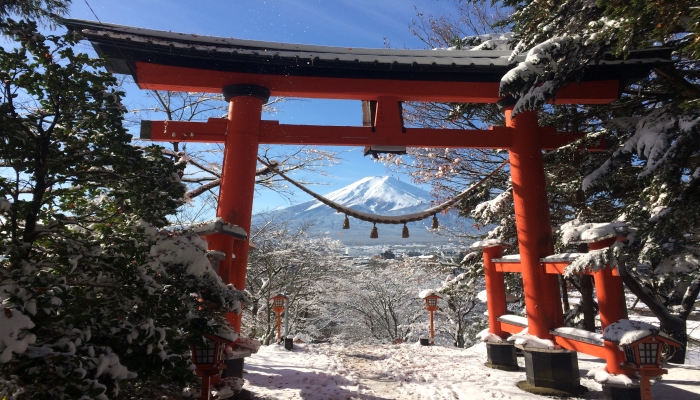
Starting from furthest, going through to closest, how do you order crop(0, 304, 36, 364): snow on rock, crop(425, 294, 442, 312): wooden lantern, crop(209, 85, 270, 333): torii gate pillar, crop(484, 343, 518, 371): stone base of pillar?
crop(425, 294, 442, 312): wooden lantern < crop(484, 343, 518, 371): stone base of pillar < crop(209, 85, 270, 333): torii gate pillar < crop(0, 304, 36, 364): snow on rock

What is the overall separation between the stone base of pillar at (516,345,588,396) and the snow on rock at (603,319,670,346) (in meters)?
0.85

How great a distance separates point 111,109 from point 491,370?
632cm

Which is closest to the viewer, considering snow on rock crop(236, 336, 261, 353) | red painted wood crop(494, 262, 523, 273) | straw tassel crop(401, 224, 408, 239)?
snow on rock crop(236, 336, 261, 353)

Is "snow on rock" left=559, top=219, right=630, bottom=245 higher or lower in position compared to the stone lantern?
higher

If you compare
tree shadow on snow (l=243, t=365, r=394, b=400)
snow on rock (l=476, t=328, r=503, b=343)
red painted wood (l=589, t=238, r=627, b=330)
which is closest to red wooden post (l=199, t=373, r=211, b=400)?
tree shadow on snow (l=243, t=365, r=394, b=400)

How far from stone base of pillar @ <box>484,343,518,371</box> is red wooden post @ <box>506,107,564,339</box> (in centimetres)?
137

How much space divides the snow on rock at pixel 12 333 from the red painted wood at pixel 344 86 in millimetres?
4077

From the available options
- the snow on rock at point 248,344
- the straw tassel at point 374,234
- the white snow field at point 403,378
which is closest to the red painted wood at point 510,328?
the white snow field at point 403,378

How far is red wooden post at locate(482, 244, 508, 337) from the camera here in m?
6.68

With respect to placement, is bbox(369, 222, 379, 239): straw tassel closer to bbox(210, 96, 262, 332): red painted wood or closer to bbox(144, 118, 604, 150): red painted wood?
bbox(144, 118, 604, 150): red painted wood

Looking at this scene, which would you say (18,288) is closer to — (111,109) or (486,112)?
(111,109)

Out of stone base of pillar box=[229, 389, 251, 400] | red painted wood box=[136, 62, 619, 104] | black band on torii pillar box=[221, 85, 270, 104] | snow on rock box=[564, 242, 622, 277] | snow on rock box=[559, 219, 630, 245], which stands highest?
red painted wood box=[136, 62, 619, 104]

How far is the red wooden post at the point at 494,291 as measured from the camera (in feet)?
21.9

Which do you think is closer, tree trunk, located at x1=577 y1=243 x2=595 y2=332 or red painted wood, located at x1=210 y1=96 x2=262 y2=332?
red painted wood, located at x1=210 y1=96 x2=262 y2=332
